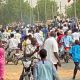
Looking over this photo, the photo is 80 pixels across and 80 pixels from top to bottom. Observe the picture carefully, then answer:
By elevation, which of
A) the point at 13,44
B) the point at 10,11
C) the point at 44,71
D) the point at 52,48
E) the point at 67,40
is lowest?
the point at 13,44

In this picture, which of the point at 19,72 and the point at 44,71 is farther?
the point at 19,72

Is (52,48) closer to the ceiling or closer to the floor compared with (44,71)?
closer to the ceiling

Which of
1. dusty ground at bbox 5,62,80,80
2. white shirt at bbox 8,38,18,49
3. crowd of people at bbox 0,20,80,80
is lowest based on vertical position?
dusty ground at bbox 5,62,80,80

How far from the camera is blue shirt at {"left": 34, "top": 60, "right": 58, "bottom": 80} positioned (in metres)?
10.9

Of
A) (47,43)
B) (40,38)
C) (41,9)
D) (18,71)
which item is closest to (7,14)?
(41,9)

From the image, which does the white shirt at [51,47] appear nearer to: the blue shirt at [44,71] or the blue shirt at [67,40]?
the blue shirt at [44,71]

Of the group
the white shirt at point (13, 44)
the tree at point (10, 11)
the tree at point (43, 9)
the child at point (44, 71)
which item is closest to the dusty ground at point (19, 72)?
the white shirt at point (13, 44)

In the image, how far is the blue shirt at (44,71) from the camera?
10898 mm

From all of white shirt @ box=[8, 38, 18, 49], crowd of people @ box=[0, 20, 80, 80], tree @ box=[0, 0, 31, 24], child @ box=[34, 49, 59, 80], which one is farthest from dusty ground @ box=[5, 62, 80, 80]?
tree @ box=[0, 0, 31, 24]

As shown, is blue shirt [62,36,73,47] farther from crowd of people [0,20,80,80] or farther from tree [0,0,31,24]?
tree [0,0,31,24]

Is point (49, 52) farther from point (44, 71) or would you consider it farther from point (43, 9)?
point (43, 9)

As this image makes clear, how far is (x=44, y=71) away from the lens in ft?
35.8

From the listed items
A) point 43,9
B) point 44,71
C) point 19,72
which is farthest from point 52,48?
point 43,9

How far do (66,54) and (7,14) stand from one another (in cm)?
5395
